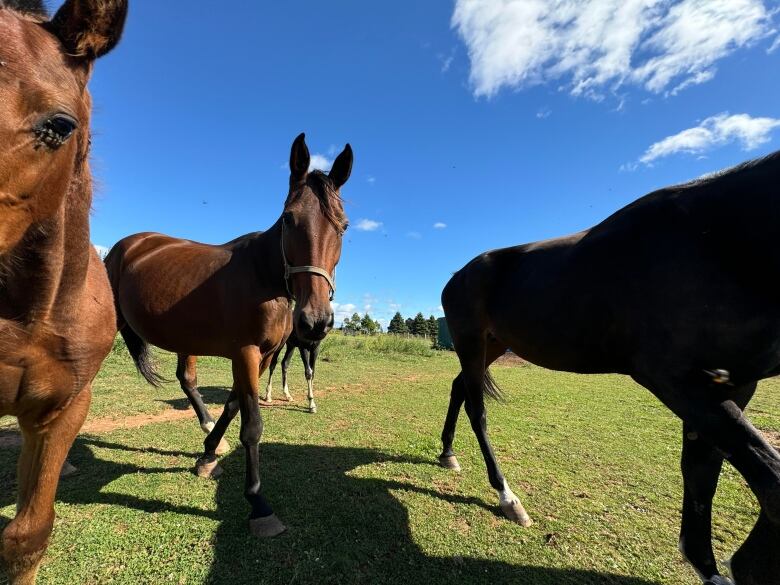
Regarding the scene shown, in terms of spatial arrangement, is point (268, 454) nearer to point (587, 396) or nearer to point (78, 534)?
point (78, 534)

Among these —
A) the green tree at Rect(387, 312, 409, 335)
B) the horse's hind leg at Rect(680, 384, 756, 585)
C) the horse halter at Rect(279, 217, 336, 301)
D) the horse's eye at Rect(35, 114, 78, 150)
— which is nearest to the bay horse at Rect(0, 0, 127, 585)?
the horse's eye at Rect(35, 114, 78, 150)

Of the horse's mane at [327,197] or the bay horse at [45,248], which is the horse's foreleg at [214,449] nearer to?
the bay horse at [45,248]

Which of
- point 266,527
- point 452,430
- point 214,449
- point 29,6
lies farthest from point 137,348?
point 29,6

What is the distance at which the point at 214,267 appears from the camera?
3.33 metres

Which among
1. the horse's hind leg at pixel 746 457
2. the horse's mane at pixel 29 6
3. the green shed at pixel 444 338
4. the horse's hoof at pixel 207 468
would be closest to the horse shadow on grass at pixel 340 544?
the horse's hoof at pixel 207 468

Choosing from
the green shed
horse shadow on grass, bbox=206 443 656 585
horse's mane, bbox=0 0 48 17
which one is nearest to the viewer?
horse's mane, bbox=0 0 48 17

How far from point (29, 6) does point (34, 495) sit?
214cm

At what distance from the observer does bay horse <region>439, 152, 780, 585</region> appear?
1.63 meters

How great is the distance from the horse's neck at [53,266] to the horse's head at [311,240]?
1.13m

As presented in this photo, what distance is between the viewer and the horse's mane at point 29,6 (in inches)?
51.0

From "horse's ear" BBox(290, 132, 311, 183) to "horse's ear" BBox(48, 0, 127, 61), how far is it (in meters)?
1.61

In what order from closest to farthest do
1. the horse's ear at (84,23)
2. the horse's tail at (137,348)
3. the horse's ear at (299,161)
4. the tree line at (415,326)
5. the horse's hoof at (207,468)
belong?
1. the horse's ear at (84,23)
2. the horse's ear at (299,161)
3. the horse's hoof at (207,468)
4. the horse's tail at (137,348)
5. the tree line at (415,326)

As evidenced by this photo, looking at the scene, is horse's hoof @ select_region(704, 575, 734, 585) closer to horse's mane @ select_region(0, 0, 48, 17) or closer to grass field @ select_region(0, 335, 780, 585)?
grass field @ select_region(0, 335, 780, 585)

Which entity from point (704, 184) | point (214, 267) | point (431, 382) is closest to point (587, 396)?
point (431, 382)
